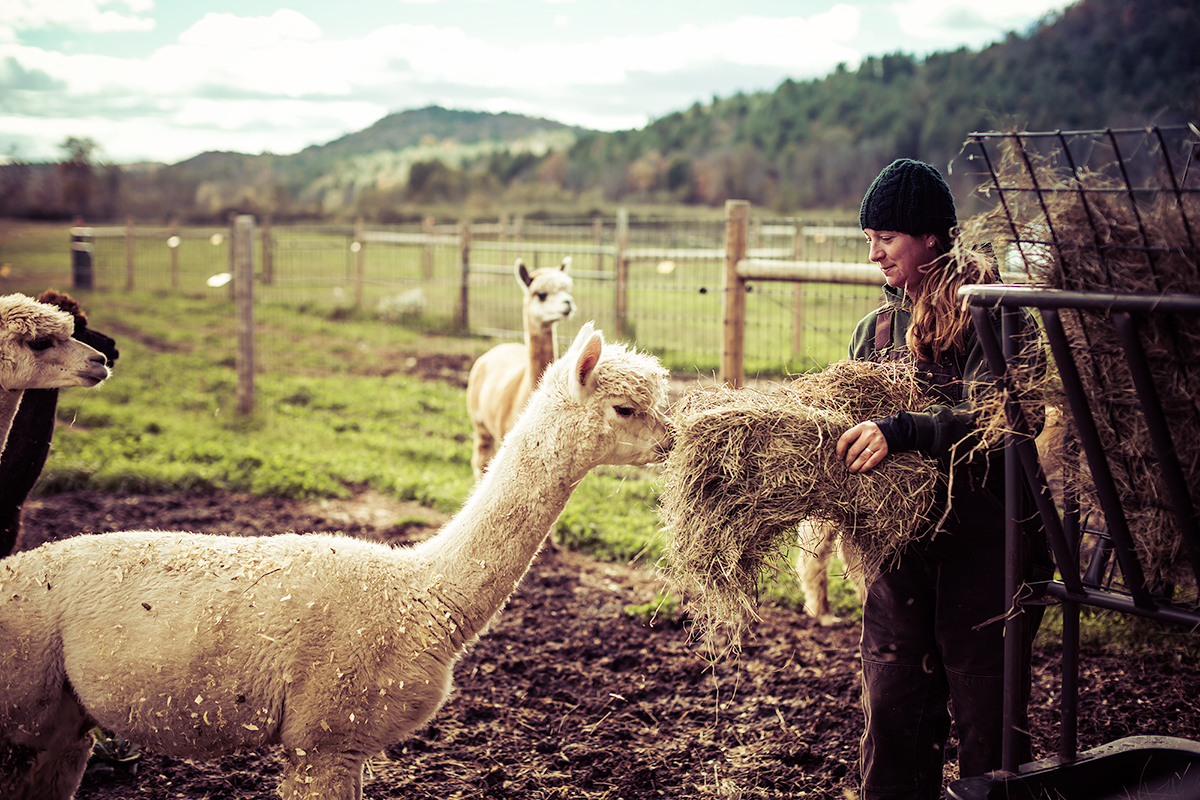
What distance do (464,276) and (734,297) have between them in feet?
29.6

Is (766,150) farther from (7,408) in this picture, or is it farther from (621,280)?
(7,408)

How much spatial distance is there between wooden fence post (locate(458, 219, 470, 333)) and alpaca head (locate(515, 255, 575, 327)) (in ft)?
23.4

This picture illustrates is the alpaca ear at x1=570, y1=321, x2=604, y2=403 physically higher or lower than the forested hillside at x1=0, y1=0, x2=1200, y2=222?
lower

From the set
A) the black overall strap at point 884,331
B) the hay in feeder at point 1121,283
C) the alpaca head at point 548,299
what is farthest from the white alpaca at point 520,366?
the hay in feeder at point 1121,283

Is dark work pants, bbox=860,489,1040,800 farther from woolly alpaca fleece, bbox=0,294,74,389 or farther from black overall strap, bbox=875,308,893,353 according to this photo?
woolly alpaca fleece, bbox=0,294,74,389

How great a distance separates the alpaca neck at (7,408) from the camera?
114 inches

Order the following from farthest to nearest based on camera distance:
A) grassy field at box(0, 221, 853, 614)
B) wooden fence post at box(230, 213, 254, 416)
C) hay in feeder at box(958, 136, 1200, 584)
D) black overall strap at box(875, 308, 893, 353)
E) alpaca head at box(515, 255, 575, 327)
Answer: wooden fence post at box(230, 213, 254, 416) → grassy field at box(0, 221, 853, 614) → alpaca head at box(515, 255, 575, 327) → black overall strap at box(875, 308, 893, 353) → hay in feeder at box(958, 136, 1200, 584)

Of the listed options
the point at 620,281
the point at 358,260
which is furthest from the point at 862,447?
the point at 358,260

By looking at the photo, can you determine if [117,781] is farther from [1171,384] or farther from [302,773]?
[1171,384]

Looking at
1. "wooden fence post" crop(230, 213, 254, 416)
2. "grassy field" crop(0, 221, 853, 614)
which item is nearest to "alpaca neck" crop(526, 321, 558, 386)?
"grassy field" crop(0, 221, 853, 614)

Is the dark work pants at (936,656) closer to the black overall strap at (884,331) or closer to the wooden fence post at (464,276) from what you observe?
the black overall strap at (884,331)

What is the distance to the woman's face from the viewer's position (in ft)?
8.35

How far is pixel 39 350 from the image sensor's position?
2.92 meters

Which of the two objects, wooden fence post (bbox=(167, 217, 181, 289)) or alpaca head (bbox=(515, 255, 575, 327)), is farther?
wooden fence post (bbox=(167, 217, 181, 289))
